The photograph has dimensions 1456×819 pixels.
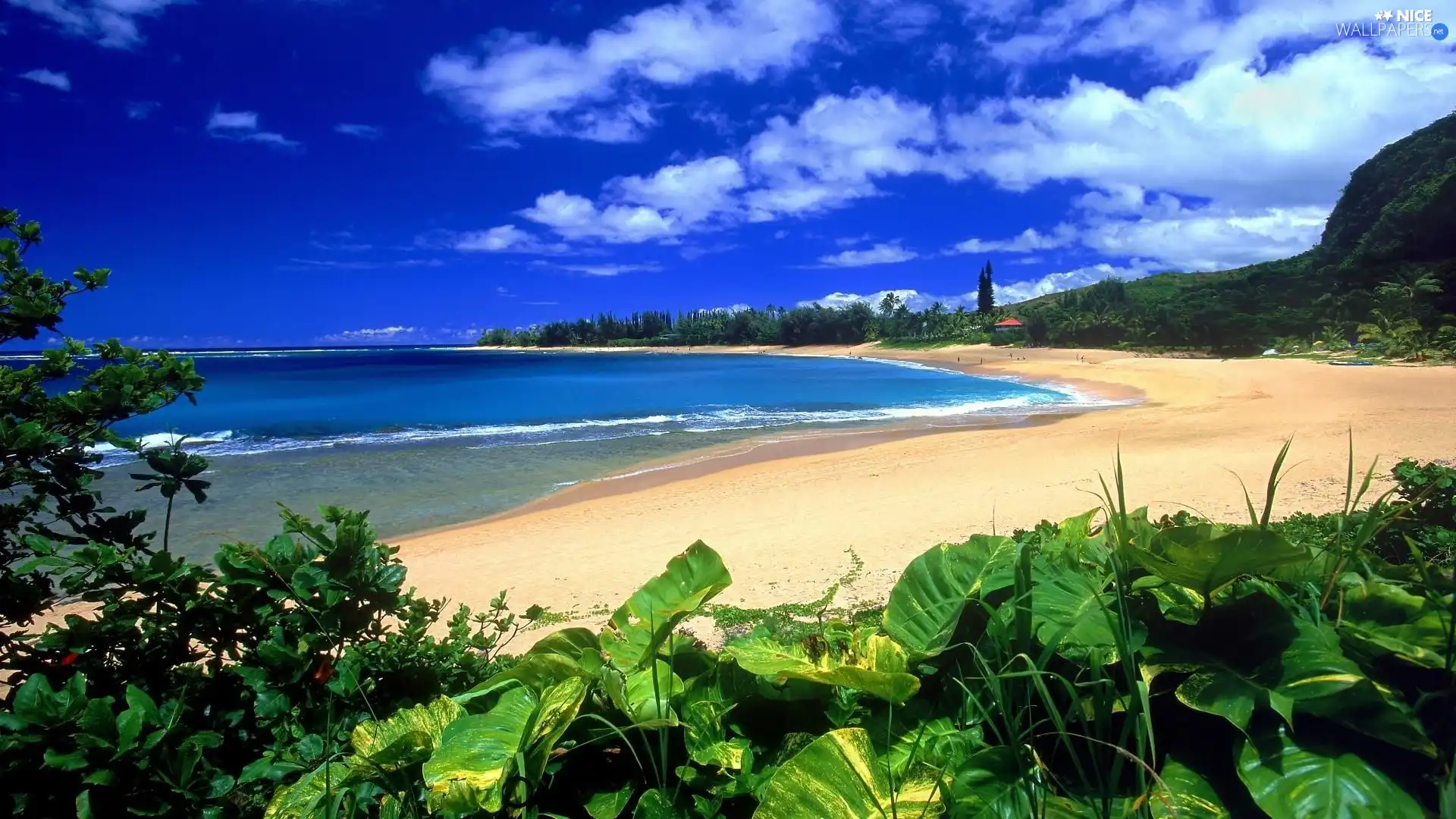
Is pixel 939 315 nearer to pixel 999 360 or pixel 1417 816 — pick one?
pixel 999 360

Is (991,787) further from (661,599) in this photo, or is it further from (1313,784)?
(661,599)

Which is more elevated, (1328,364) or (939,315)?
(939,315)

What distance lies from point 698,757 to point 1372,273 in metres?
52.1

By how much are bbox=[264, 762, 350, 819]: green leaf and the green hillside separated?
119 feet

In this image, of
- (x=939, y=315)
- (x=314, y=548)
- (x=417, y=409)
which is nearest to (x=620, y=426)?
(x=417, y=409)

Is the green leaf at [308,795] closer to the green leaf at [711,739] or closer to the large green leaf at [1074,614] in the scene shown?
the green leaf at [711,739]

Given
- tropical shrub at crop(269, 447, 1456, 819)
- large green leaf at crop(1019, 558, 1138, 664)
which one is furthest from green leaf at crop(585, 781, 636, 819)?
large green leaf at crop(1019, 558, 1138, 664)

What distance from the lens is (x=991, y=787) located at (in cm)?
115

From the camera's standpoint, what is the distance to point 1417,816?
936mm

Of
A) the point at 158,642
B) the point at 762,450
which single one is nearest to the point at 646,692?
the point at 158,642

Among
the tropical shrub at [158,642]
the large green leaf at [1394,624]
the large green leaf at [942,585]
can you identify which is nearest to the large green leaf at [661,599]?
the large green leaf at [942,585]

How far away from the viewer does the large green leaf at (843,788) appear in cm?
117

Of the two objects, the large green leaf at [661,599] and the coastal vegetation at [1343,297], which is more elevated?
the coastal vegetation at [1343,297]

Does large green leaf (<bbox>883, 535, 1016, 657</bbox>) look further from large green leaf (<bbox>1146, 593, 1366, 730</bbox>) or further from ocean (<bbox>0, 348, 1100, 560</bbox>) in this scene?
ocean (<bbox>0, 348, 1100, 560</bbox>)
